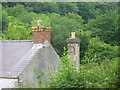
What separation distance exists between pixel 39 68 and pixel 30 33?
125ft

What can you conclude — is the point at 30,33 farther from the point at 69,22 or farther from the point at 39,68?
the point at 39,68

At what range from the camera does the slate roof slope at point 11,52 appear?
43.4ft

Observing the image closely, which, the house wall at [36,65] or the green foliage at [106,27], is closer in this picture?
the house wall at [36,65]

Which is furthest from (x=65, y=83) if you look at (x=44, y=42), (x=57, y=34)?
(x=57, y=34)

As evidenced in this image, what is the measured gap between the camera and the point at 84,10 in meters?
65.9

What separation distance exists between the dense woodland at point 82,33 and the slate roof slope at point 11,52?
2760mm

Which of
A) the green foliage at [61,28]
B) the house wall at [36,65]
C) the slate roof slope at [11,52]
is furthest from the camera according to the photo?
the green foliage at [61,28]

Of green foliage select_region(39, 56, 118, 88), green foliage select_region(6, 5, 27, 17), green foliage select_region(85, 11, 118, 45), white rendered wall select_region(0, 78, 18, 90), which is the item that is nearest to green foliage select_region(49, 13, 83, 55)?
green foliage select_region(85, 11, 118, 45)

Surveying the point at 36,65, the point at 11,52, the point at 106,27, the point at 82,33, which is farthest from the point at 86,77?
the point at 106,27

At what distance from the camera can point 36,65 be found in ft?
45.3

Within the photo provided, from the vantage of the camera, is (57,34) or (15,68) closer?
(15,68)

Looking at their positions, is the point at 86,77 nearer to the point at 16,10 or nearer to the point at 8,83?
the point at 8,83

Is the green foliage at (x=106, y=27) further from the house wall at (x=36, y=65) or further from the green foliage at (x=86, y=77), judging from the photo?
the green foliage at (x=86, y=77)

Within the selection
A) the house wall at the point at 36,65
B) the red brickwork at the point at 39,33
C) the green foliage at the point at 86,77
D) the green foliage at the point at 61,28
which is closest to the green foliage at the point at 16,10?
the green foliage at the point at 61,28
